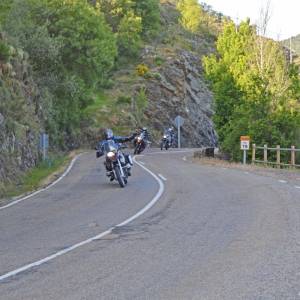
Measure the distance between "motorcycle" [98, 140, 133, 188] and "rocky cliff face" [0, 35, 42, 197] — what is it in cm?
354

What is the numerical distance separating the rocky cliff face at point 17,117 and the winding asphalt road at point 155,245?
6.09 m

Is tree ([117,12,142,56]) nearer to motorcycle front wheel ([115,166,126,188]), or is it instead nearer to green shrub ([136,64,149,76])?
green shrub ([136,64,149,76])

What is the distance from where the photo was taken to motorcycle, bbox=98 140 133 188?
1933 cm

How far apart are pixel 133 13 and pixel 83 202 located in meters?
65.4

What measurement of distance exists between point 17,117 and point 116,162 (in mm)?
10503

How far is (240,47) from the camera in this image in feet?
134

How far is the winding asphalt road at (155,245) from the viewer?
6.88 m

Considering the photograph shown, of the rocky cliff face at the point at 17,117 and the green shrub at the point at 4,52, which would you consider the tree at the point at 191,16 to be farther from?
the green shrub at the point at 4,52

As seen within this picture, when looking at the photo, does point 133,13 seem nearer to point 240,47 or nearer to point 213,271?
point 240,47

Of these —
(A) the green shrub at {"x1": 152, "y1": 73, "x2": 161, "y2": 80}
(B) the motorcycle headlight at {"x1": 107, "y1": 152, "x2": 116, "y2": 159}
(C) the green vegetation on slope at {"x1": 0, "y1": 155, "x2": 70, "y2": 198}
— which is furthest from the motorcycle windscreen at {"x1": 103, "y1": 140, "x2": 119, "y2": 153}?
(A) the green shrub at {"x1": 152, "y1": 73, "x2": 161, "y2": 80}

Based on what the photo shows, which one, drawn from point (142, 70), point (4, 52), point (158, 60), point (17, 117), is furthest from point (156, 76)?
point (4, 52)

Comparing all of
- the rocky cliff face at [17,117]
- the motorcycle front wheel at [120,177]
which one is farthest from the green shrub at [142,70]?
the motorcycle front wheel at [120,177]

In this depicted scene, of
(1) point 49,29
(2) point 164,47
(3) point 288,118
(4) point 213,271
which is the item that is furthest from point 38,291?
(2) point 164,47

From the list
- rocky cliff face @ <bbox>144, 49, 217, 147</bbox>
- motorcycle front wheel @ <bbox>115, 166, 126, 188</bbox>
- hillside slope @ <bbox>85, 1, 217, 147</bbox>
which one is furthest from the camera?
rocky cliff face @ <bbox>144, 49, 217, 147</bbox>
